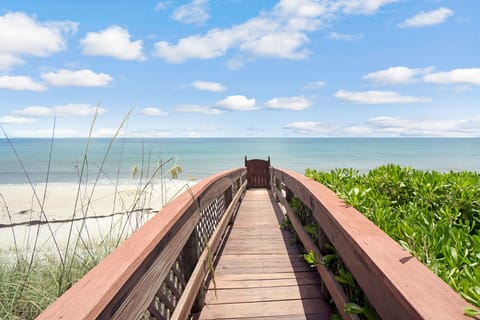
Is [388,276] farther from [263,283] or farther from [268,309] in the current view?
[263,283]

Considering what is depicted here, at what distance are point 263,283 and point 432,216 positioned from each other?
1541mm

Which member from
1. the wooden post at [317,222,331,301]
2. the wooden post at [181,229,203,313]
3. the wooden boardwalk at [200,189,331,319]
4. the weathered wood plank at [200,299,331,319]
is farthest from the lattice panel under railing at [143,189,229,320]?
the wooden post at [317,222,331,301]

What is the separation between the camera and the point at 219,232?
3.09 m

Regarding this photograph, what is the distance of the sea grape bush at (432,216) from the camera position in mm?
939

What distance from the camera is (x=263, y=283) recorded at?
249 centimetres

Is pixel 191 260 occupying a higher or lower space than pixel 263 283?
higher

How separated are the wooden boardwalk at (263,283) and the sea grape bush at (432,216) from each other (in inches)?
35.1

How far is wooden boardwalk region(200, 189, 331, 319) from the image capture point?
2051mm

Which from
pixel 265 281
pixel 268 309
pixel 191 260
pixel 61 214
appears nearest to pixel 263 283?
pixel 265 281

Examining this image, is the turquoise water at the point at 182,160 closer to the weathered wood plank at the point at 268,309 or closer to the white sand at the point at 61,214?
the weathered wood plank at the point at 268,309

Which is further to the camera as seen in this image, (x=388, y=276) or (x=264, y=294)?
(x=264, y=294)

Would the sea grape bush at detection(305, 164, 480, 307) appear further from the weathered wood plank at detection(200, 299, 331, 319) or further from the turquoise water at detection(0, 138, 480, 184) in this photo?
the turquoise water at detection(0, 138, 480, 184)

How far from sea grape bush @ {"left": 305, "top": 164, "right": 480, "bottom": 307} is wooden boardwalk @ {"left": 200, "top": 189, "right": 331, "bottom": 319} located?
35.1 inches

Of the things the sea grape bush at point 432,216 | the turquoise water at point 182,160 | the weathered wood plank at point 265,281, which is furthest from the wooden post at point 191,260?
the sea grape bush at point 432,216
